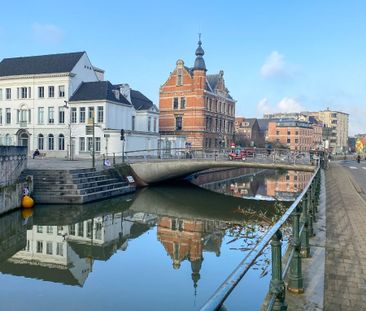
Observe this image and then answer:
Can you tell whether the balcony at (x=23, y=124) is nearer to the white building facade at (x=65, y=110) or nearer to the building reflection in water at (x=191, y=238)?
the white building facade at (x=65, y=110)

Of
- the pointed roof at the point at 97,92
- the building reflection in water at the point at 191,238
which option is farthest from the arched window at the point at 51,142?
the building reflection in water at the point at 191,238

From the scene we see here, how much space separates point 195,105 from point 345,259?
53.0 metres

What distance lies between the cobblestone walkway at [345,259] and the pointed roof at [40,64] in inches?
1535

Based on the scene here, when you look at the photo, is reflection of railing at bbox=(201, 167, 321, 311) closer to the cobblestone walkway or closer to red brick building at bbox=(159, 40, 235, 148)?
the cobblestone walkway

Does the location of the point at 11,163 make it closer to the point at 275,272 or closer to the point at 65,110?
the point at 275,272

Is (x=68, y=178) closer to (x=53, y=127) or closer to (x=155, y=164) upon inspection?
(x=155, y=164)

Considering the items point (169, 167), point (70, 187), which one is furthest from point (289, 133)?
point (70, 187)

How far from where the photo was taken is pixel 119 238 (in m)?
16.0

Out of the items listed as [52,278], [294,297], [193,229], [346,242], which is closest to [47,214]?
[193,229]

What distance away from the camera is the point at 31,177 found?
22672 millimetres

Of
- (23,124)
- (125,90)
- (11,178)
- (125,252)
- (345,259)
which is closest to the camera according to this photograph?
(345,259)

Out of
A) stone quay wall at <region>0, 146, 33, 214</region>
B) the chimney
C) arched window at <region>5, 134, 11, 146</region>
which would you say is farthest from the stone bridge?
arched window at <region>5, 134, 11, 146</region>

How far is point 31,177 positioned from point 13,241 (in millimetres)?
8221

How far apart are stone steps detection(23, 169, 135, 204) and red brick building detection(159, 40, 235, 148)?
33.5 metres
